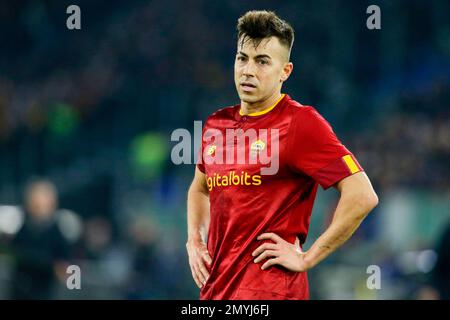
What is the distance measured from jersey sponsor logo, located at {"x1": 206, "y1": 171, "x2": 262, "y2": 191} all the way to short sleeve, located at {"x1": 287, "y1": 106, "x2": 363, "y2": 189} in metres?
0.17

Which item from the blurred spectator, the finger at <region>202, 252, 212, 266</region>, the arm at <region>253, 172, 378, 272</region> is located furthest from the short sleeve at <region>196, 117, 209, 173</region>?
the blurred spectator

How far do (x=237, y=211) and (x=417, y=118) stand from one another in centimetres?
700

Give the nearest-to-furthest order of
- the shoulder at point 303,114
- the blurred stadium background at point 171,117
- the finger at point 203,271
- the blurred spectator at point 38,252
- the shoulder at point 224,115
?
the shoulder at point 303,114, the finger at point 203,271, the shoulder at point 224,115, the blurred spectator at point 38,252, the blurred stadium background at point 171,117

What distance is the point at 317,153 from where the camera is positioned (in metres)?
3.38

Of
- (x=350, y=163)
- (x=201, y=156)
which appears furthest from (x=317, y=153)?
(x=201, y=156)

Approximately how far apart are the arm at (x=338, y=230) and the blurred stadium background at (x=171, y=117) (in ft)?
13.3

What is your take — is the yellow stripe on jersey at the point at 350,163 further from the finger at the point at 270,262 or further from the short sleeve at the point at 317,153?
the finger at the point at 270,262

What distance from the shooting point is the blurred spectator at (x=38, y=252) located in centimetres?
675

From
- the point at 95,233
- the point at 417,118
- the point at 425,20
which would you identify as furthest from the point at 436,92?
the point at 95,233

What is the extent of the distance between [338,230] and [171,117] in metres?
6.54

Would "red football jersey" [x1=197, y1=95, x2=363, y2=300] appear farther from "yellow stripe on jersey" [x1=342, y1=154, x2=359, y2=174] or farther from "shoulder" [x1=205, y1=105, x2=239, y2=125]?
"shoulder" [x1=205, y1=105, x2=239, y2=125]

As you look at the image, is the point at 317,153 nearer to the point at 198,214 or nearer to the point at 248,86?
the point at 248,86

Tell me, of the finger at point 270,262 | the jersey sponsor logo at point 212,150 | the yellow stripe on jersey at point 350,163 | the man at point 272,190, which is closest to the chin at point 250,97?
the man at point 272,190
